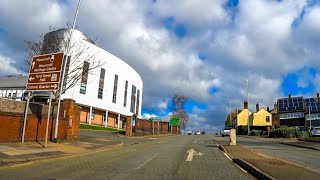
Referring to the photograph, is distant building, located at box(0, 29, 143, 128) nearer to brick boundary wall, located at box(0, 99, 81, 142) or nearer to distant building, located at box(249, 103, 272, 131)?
brick boundary wall, located at box(0, 99, 81, 142)

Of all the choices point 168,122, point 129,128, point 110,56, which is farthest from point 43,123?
point 168,122

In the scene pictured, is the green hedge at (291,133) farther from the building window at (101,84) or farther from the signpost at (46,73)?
the building window at (101,84)

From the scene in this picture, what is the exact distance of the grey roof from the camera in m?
78.5

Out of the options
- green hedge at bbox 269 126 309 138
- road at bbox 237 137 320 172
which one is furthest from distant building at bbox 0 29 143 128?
road at bbox 237 137 320 172

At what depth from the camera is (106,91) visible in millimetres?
73375

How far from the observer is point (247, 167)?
12406 mm

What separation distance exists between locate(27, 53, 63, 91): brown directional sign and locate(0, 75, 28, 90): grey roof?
59.8 m

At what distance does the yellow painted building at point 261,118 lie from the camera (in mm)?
101250

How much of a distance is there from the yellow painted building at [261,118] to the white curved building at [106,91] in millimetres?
34921

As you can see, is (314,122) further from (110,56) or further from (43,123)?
(43,123)

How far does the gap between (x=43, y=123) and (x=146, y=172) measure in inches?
530

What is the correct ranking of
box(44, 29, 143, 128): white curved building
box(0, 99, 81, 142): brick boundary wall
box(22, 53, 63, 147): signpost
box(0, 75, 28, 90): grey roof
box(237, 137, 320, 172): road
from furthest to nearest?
box(0, 75, 28, 90): grey roof → box(44, 29, 143, 128): white curved building → box(22, 53, 63, 147): signpost → box(0, 99, 81, 142): brick boundary wall → box(237, 137, 320, 172): road

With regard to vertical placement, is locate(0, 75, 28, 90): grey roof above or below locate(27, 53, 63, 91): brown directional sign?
above

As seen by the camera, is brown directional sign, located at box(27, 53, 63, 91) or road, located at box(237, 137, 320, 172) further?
brown directional sign, located at box(27, 53, 63, 91)
